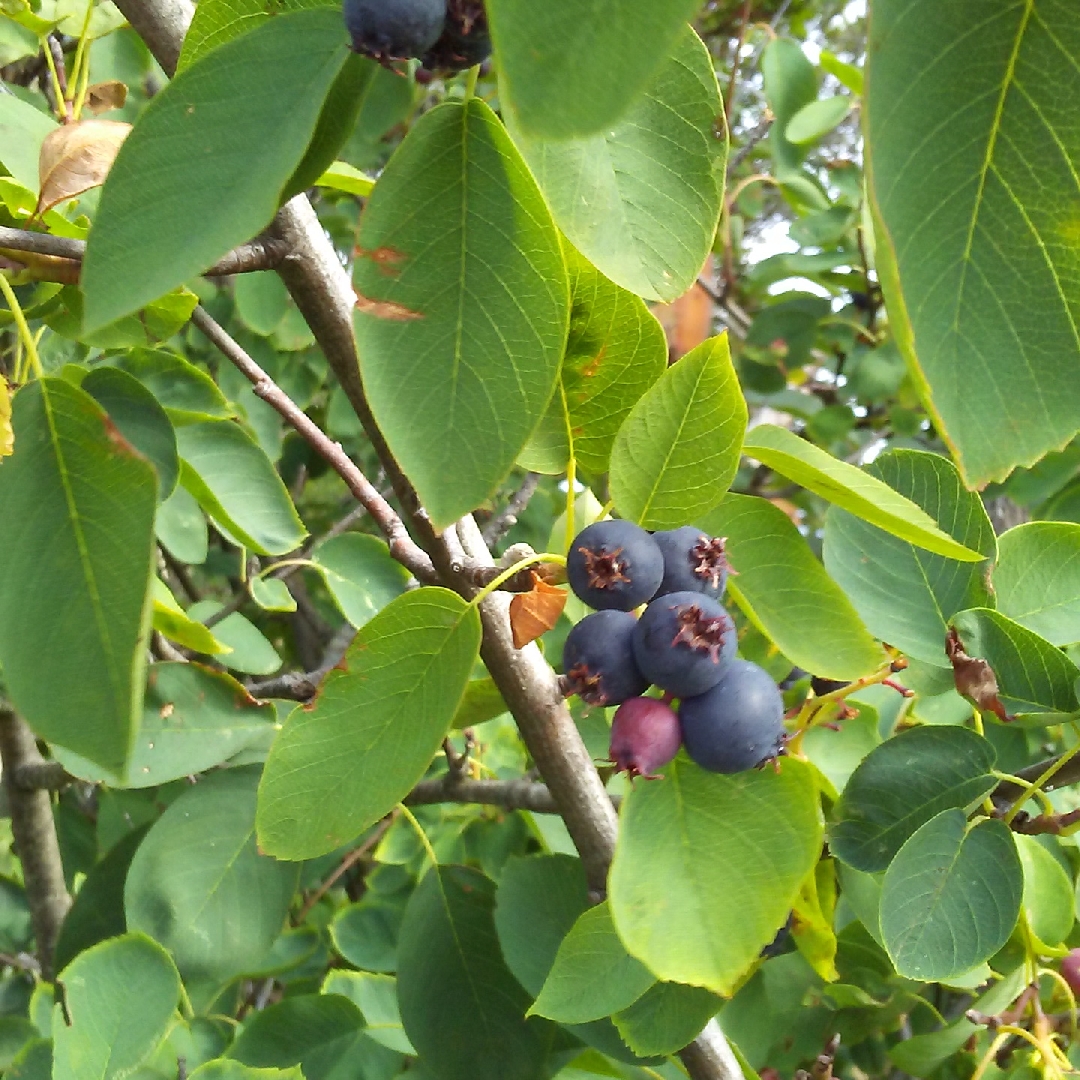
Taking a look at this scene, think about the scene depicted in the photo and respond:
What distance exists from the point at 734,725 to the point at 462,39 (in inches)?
15.2

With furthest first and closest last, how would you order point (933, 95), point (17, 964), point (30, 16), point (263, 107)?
point (17, 964), point (30, 16), point (263, 107), point (933, 95)

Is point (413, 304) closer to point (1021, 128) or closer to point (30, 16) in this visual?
point (1021, 128)

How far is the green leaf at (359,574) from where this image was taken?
1.21 metres

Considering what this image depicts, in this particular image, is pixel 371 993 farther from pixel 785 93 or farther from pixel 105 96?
pixel 785 93

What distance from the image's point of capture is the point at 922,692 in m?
0.81

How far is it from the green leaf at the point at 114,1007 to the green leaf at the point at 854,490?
24.6 inches

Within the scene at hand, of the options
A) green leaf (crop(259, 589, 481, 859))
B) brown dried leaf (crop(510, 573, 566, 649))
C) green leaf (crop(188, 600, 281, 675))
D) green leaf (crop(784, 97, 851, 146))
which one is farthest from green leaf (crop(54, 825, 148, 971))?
green leaf (crop(784, 97, 851, 146))

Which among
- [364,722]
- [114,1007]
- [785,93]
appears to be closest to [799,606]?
[364,722]

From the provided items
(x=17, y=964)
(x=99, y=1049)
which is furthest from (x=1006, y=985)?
(x=17, y=964)

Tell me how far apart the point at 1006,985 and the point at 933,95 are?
2.88 feet

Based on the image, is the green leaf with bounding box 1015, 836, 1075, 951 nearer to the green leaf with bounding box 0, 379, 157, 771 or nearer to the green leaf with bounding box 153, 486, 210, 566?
the green leaf with bounding box 0, 379, 157, 771

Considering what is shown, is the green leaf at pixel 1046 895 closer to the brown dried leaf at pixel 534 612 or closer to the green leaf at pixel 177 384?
the brown dried leaf at pixel 534 612

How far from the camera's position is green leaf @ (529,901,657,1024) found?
26.4 inches

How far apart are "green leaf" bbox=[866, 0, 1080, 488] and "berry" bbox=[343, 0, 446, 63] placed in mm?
196
